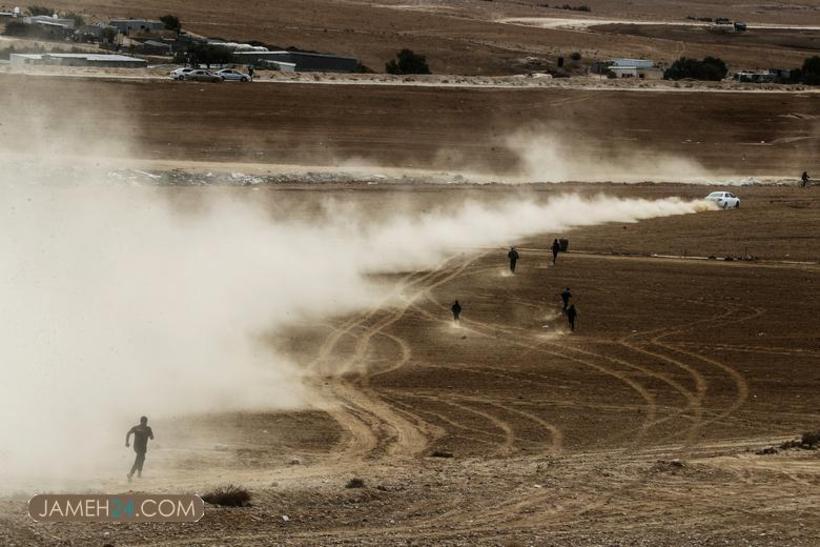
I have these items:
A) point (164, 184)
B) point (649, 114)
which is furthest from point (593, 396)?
point (649, 114)

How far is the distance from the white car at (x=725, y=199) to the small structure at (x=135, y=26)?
240 feet

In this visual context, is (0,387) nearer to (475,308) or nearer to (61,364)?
(61,364)

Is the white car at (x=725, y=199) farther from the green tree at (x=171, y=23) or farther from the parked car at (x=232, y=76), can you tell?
the green tree at (x=171, y=23)

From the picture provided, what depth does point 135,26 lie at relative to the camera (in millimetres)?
128125

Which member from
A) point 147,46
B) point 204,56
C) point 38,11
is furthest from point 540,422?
point 38,11

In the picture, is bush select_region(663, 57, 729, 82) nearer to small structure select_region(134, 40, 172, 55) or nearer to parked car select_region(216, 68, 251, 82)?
parked car select_region(216, 68, 251, 82)

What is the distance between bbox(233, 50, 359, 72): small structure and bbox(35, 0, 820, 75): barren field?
6.48 m

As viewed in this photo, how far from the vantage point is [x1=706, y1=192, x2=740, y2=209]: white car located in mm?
65188

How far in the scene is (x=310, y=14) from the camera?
514 ft

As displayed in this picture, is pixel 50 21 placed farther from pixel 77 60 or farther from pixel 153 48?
pixel 77 60

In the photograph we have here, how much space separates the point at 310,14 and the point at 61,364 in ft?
419

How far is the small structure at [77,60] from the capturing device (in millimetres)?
91875

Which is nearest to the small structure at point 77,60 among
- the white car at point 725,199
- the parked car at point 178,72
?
the parked car at point 178,72

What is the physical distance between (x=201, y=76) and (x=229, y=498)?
73949mm
